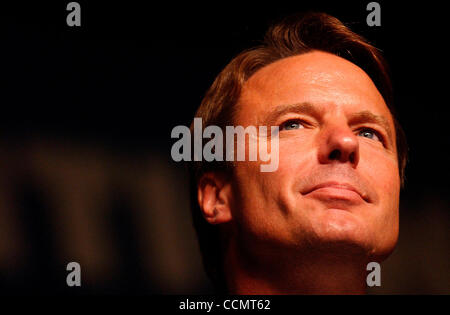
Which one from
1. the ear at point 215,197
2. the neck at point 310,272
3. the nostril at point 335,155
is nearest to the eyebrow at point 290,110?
the nostril at point 335,155

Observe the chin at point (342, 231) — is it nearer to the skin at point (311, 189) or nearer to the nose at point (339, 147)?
the skin at point (311, 189)

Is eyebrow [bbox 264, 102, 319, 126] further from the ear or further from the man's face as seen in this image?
the ear

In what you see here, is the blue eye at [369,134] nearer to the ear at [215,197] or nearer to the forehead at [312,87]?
the forehead at [312,87]

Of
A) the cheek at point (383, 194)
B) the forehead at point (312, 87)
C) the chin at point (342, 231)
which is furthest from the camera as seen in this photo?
the forehead at point (312, 87)

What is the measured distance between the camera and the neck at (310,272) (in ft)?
5.52

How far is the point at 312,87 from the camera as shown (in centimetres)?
185

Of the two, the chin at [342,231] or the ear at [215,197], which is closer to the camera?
the chin at [342,231]

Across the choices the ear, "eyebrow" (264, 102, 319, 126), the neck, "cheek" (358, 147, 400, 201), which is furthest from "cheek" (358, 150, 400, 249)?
the ear

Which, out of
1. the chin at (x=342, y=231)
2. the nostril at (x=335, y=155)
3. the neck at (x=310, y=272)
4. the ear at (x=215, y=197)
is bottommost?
the neck at (x=310, y=272)

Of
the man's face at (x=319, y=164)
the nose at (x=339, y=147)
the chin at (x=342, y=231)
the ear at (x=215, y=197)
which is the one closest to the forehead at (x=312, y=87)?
the man's face at (x=319, y=164)

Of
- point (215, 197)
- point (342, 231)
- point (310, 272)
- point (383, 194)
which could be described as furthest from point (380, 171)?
point (215, 197)

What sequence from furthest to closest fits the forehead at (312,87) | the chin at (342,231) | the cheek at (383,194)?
the forehead at (312,87)
the cheek at (383,194)
the chin at (342,231)

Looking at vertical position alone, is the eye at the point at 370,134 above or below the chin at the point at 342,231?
above
